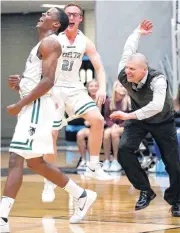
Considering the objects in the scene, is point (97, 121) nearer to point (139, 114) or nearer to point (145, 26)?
point (145, 26)

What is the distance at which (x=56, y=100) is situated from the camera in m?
7.96

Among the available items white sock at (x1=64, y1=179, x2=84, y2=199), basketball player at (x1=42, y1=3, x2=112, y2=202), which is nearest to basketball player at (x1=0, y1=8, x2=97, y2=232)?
white sock at (x1=64, y1=179, x2=84, y2=199)

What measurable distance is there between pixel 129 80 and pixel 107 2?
9.14 metres

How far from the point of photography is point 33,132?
5.62 metres

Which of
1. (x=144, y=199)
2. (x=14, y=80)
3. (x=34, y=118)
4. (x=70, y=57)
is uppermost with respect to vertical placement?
(x=70, y=57)

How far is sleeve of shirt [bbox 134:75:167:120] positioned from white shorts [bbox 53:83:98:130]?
1.53 meters

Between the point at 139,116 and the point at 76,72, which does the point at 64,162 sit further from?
the point at 139,116

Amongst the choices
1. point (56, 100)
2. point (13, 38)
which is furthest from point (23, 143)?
point (13, 38)

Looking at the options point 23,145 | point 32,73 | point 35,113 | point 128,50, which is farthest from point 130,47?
point 23,145

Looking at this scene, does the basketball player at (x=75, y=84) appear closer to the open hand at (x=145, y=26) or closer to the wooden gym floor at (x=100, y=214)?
the wooden gym floor at (x=100, y=214)

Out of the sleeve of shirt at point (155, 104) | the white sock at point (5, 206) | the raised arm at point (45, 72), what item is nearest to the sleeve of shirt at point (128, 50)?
the sleeve of shirt at point (155, 104)

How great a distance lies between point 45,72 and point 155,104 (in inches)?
47.9

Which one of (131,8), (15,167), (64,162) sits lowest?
(64,162)

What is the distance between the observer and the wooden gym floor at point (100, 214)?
5.80 meters
